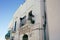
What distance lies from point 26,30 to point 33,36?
1222 mm

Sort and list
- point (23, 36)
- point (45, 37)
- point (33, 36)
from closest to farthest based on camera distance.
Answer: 1. point (45, 37)
2. point (33, 36)
3. point (23, 36)

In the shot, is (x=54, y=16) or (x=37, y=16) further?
(x=37, y=16)

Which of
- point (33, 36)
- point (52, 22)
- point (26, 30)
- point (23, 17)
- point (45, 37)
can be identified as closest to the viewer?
point (52, 22)

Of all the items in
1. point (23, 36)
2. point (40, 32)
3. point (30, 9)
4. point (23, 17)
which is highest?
point (30, 9)

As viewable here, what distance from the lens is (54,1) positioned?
6.61ft

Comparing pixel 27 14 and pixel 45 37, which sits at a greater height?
pixel 27 14

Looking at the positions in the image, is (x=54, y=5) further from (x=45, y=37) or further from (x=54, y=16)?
(x=45, y=37)

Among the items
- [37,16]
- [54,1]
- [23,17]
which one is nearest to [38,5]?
[37,16]

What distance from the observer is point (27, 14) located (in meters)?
8.41

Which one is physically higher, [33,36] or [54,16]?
[54,16]

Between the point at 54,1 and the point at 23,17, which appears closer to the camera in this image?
the point at 54,1

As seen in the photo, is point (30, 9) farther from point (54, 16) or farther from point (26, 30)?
point (54, 16)

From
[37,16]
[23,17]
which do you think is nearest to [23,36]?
[23,17]

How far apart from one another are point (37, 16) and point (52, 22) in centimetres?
500
